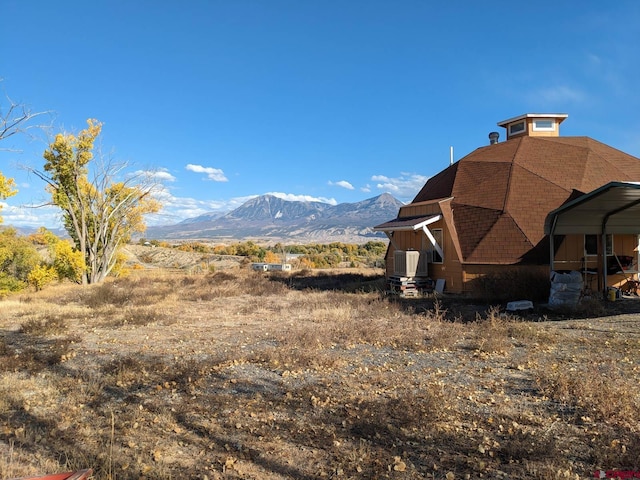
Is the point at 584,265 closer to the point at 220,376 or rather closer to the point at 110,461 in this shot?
the point at 220,376

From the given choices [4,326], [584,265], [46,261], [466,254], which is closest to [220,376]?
[4,326]

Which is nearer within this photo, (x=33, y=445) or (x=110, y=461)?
(x=110, y=461)

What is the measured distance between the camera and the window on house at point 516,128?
2264 cm

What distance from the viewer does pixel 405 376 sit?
6.71 meters

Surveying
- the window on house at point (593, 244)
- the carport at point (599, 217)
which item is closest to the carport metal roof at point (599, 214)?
the carport at point (599, 217)

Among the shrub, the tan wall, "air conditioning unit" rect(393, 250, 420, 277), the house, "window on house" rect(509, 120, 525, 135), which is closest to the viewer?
the house

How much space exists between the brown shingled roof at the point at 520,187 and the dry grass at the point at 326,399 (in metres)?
4.92

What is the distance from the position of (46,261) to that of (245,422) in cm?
2554

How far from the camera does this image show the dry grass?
13.3ft

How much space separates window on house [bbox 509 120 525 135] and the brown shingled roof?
9.77 feet

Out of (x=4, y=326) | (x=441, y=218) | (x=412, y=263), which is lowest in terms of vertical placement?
(x=4, y=326)

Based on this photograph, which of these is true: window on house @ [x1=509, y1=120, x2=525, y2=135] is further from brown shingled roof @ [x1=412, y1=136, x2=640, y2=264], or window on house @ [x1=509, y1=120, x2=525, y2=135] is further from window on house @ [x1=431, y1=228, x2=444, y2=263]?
window on house @ [x1=431, y1=228, x2=444, y2=263]

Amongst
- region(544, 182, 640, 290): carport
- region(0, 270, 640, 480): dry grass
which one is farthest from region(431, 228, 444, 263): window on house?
region(0, 270, 640, 480): dry grass

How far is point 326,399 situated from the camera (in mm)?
5695
